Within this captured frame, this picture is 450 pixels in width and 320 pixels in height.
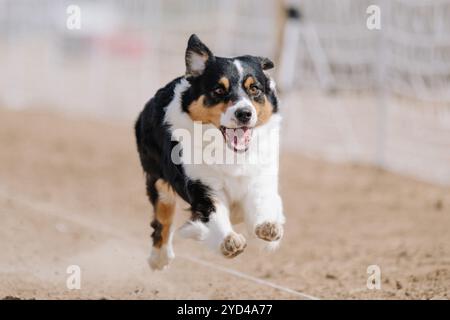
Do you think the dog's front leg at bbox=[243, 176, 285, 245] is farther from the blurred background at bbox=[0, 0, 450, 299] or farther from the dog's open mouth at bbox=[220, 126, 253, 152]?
the blurred background at bbox=[0, 0, 450, 299]

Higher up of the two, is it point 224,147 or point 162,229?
point 224,147

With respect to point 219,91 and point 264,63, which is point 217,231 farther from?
point 264,63

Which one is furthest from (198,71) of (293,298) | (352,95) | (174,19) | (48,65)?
(48,65)

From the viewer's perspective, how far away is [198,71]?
16.6ft

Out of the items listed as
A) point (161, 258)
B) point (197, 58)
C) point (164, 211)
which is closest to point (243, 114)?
point (197, 58)

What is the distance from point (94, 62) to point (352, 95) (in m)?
8.35

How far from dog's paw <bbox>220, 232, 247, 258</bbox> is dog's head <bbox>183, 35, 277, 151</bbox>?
23.4 inches

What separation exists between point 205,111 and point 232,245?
886mm

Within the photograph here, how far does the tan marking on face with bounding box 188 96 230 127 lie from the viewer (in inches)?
191

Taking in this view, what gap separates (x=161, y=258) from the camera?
19.7 feet

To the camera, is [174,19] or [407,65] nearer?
[407,65]

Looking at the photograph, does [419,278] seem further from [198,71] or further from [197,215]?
[198,71]

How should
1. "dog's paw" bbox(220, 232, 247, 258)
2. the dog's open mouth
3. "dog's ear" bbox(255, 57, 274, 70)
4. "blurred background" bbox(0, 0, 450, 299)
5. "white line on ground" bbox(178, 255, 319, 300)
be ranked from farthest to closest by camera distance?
"blurred background" bbox(0, 0, 450, 299)
"white line on ground" bbox(178, 255, 319, 300)
"dog's ear" bbox(255, 57, 274, 70)
the dog's open mouth
"dog's paw" bbox(220, 232, 247, 258)

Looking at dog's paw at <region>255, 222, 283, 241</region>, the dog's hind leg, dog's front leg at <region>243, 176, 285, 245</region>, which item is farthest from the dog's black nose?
the dog's hind leg
